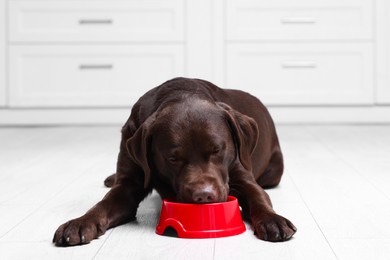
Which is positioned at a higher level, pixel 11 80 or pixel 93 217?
pixel 11 80

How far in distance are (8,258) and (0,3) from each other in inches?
156

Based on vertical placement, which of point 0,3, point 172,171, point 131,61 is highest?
point 0,3

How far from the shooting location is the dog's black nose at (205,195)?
2.03 m

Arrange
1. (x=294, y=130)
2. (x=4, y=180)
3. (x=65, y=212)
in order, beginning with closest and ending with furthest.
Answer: (x=65, y=212)
(x=4, y=180)
(x=294, y=130)

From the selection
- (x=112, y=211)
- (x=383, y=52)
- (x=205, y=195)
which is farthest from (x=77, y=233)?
(x=383, y=52)

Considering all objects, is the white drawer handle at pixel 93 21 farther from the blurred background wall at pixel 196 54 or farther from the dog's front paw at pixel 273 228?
the dog's front paw at pixel 273 228

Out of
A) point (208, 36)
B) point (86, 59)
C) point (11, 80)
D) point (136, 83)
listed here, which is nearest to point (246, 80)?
point (208, 36)

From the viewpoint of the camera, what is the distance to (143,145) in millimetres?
2189

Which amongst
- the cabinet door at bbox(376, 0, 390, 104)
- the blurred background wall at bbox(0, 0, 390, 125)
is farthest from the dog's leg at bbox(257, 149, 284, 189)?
the cabinet door at bbox(376, 0, 390, 104)

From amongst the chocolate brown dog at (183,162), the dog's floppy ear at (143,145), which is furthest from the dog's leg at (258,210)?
the dog's floppy ear at (143,145)

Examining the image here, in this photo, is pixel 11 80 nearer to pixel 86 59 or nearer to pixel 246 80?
pixel 86 59

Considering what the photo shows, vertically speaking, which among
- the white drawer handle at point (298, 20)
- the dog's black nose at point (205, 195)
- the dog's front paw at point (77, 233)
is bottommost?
the dog's front paw at point (77, 233)

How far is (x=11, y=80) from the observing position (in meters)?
5.55

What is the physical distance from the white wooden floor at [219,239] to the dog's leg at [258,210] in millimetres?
31
